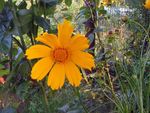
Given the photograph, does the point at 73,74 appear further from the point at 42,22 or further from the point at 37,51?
the point at 42,22

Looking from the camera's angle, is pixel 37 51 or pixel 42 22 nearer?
pixel 37 51

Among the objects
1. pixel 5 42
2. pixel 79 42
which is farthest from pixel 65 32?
pixel 5 42

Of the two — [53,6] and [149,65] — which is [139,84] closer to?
[53,6]

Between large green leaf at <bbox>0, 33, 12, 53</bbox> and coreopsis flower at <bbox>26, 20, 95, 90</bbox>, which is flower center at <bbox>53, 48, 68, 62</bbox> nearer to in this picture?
coreopsis flower at <bbox>26, 20, 95, 90</bbox>

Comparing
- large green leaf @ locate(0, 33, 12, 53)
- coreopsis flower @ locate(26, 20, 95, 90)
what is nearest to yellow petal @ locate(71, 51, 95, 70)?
coreopsis flower @ locate(26, 20, 95, 90)

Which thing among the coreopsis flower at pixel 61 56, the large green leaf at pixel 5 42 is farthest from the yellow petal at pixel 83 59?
the large green leaf at pixel 5 42
